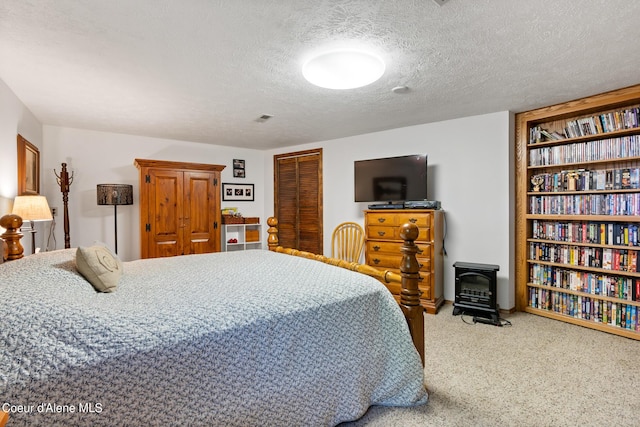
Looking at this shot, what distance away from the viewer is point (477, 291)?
3385mm

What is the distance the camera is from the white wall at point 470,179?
347 centimetres

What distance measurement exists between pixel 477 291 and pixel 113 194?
4.45 m

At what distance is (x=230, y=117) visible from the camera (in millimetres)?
3650

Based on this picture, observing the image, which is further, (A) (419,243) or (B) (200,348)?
(A) (419,243)

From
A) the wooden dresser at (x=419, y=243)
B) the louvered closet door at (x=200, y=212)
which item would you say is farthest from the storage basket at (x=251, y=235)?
the wooden dresser at (x=419, y=243)

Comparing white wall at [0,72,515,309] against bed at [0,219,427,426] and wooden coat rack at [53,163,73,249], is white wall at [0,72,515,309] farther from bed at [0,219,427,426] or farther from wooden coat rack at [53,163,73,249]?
bed at [0,219,427,426]

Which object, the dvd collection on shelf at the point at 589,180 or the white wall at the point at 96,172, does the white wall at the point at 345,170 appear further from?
the dvd collection on shelf at the point at 589,180

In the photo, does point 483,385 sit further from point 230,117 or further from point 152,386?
point 230,117

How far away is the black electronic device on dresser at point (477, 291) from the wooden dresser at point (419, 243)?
10.3 inches

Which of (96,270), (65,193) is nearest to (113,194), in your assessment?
(65,193)

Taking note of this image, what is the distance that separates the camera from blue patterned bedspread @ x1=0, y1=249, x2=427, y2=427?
0.94m

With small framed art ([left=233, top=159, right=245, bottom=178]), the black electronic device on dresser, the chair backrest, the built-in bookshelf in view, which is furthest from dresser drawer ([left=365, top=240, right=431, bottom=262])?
small framed art ([left=233, top=159, right=245, bottom=178])

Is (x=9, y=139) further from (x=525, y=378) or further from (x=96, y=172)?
(x=525, y=378)

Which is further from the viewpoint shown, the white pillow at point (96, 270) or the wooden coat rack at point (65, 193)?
the wooden coat rack at point (65, 193)
